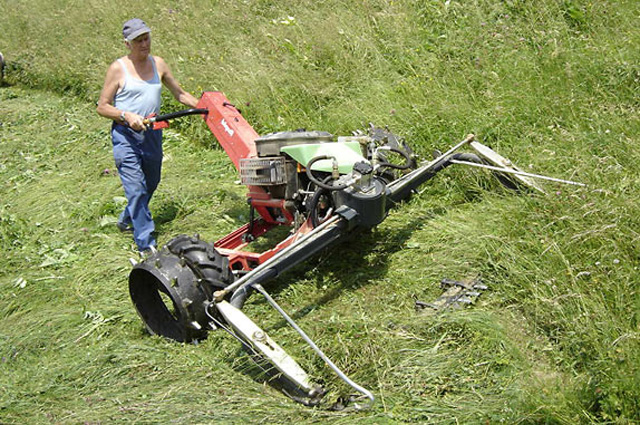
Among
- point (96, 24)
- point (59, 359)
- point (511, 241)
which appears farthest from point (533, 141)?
point (96, 24)

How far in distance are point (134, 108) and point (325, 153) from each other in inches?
75.8

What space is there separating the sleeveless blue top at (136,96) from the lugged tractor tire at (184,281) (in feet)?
5.48

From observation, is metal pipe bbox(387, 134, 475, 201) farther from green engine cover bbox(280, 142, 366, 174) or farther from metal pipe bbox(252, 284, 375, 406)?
metal pipe bbox(252, 284, 375, 406)

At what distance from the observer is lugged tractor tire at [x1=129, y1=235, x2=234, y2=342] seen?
12.8ft

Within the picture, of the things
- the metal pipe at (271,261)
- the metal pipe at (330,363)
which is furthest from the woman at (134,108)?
the metal pipe at (330,363)

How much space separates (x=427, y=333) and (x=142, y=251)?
2.71m

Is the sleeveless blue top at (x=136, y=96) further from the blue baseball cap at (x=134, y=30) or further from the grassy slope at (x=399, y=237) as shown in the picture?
the grassy slope at (x=399, y=237)

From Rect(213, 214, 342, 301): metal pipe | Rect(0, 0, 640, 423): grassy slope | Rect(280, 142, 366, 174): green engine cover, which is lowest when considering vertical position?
Rect(0, 0, 640, 423): grassy slope

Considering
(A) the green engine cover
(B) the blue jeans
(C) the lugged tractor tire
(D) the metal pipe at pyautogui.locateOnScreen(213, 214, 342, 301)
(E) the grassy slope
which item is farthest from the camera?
(B) the blue jeans

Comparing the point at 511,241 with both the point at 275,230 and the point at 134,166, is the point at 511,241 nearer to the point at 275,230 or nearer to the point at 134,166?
the point at 275,230

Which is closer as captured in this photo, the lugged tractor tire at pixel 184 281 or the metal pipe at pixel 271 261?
the metal pipe at pixel 271 261

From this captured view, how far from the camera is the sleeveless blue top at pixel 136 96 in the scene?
5363 millimetres

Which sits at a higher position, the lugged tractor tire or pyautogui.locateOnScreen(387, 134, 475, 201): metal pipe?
the lugged tractor tire

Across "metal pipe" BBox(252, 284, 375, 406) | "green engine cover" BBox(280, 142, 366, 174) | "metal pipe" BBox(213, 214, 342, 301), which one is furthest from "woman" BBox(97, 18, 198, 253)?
"metal pipe" BBox(252, 284, 375, 406)
